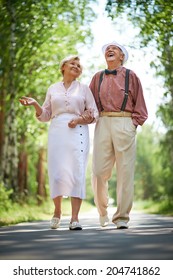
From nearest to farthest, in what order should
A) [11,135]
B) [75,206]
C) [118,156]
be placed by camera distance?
[75,206]
[118,156]
[11,135]

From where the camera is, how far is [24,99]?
27.3 ft

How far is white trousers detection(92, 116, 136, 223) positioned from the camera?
27.3 feet

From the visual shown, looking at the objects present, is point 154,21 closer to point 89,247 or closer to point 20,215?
point 20,215

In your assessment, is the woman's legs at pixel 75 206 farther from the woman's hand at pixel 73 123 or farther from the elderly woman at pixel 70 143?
the woman's hand at pixel 73 123

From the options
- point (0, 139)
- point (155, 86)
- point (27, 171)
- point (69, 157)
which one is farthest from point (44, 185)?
point (69, 157)

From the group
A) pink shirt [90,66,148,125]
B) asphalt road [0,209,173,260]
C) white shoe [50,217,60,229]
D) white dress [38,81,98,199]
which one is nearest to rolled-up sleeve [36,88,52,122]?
white dress [38,81,98,199]

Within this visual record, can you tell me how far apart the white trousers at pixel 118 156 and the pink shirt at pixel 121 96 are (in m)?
0.13

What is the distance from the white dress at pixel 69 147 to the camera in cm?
835

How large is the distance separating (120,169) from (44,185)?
31.8 metres

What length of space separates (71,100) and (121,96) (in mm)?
628

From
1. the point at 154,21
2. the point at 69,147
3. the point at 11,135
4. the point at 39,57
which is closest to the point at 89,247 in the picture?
the point at 69,147

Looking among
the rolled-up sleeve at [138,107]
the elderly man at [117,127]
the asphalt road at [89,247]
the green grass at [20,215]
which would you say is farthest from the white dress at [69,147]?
the green grass at [20,215]

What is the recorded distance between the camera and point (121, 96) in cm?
831

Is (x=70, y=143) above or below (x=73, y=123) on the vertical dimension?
below
